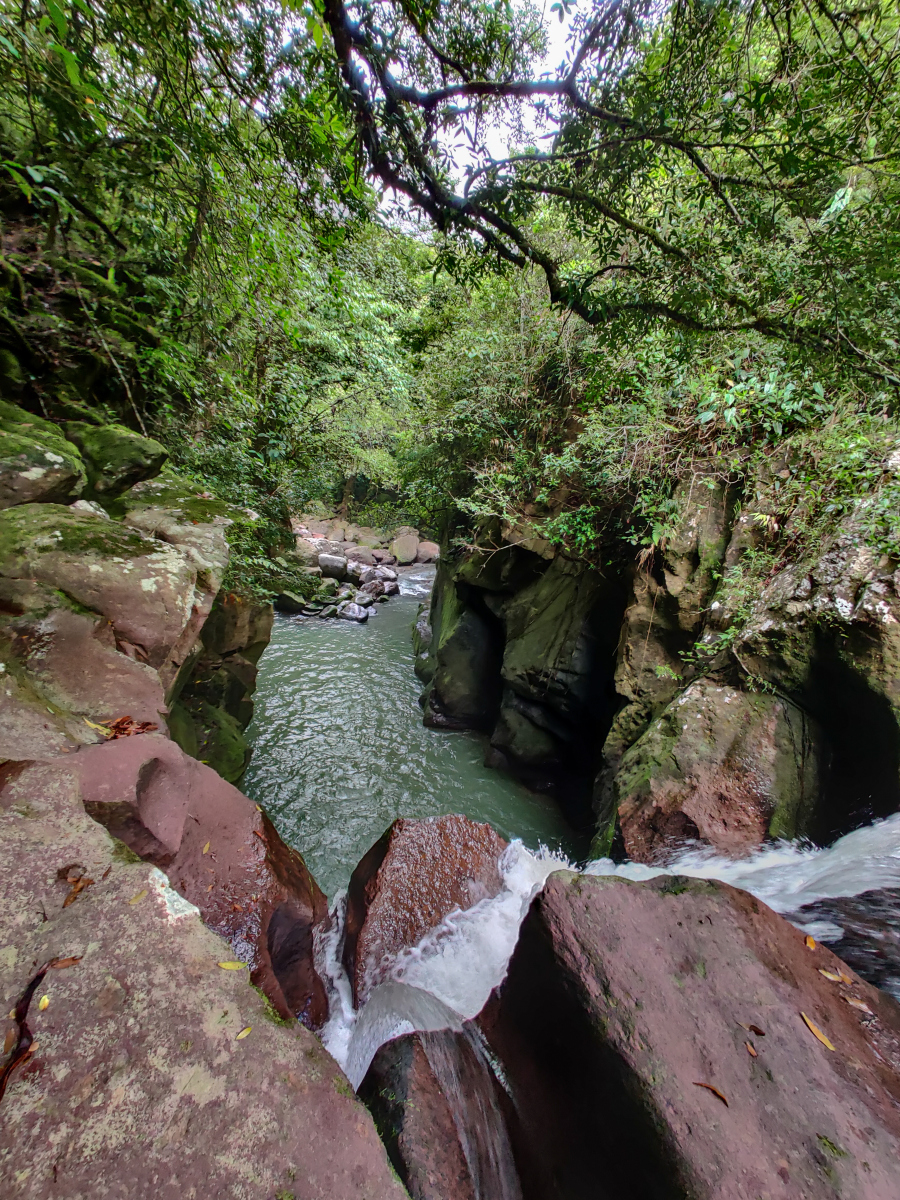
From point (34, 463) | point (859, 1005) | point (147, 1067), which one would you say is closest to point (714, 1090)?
point (859, 1005)

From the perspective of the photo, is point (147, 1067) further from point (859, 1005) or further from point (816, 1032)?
point (859, 1005)

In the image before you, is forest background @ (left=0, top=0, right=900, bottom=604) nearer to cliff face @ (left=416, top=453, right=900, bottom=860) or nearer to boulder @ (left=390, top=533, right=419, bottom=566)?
cliff face @ (left=416, top=453, right=900, bottom=860)

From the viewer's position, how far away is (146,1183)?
3.26 feet

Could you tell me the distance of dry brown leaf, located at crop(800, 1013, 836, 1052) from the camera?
5.60 feet

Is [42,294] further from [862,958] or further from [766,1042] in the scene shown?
[862,958]

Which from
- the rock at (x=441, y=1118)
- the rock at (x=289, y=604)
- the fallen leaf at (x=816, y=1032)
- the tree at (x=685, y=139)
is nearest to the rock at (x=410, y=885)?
the rock at (x=441, y=1118)

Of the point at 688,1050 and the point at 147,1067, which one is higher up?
the point at 147,1067

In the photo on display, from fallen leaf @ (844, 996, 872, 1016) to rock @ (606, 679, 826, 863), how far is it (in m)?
1.80

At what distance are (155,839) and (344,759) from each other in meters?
4.47

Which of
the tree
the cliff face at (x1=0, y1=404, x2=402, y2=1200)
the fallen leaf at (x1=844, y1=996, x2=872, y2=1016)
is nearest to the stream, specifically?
the fallen leaf at (x1=844, y1=996, x2=872, y2=1016)

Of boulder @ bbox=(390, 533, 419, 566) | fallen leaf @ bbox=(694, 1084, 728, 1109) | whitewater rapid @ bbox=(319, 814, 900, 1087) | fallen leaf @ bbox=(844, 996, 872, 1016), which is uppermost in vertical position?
boulder @ bbox=(390, 533, 419, 566)

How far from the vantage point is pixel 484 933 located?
→ 3.14 metres

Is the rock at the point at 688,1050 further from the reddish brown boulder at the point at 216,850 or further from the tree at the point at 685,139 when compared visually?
the tree at the point at 685,139

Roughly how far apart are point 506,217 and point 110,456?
145 inches
